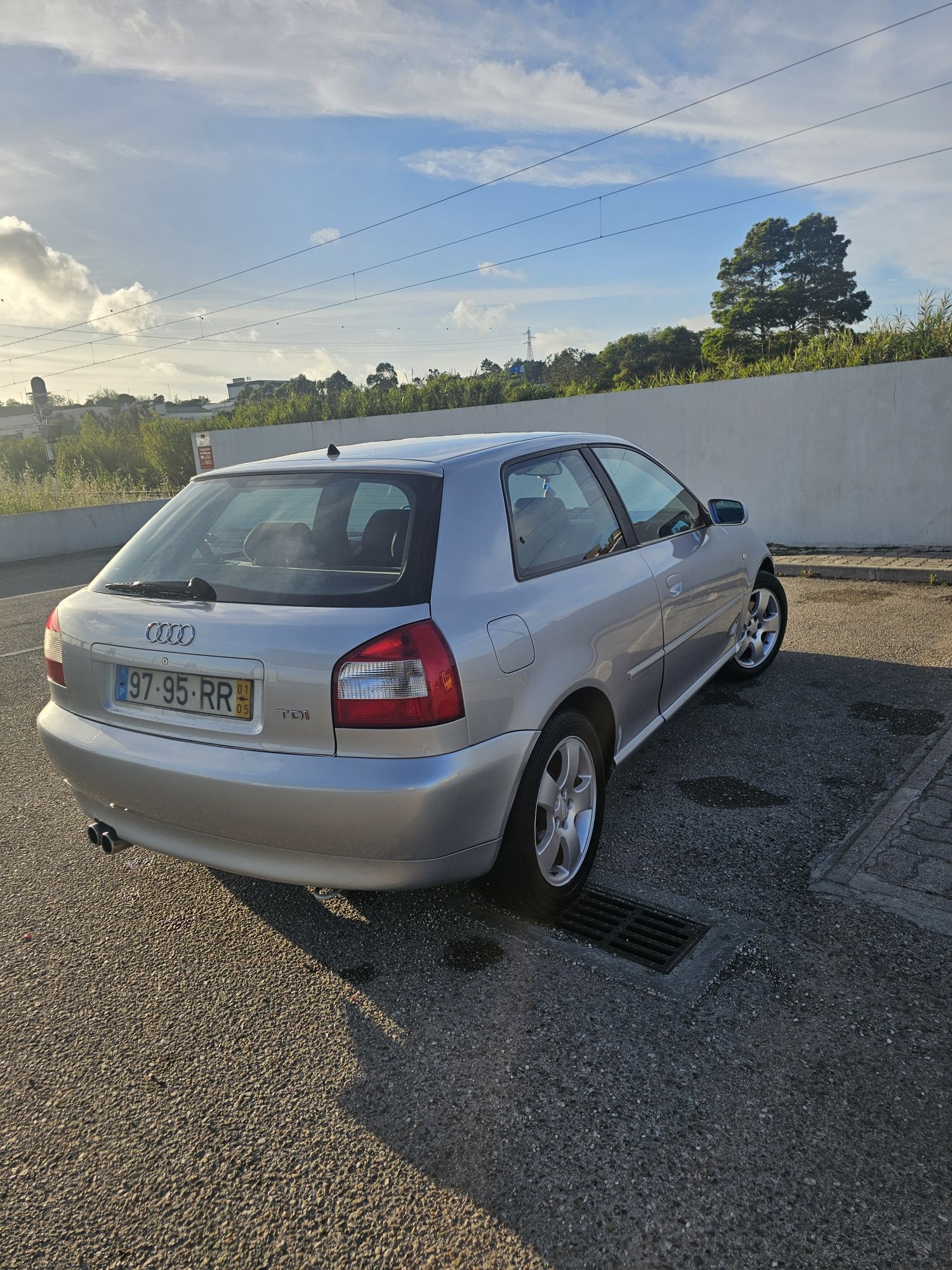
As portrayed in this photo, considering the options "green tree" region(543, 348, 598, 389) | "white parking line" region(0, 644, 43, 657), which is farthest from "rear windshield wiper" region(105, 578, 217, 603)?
"green tree" region(543, 348, 598, 389)

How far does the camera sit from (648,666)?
3.54 metres

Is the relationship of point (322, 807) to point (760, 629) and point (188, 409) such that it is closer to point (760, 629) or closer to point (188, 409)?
point (760, 629)

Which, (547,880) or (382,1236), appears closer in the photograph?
(382,1236)

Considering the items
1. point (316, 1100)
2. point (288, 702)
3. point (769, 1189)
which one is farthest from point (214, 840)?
point (769, 1189)

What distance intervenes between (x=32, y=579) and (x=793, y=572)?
36.3ft

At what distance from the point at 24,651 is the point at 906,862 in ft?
24.0

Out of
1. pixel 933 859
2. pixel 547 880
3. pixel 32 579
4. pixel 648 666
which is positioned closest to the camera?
pixel 547 880

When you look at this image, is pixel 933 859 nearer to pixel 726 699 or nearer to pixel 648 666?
pixel 648 666

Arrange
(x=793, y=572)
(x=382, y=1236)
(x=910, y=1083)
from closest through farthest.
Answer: (x=382, y=1236) → (x=910, y=1083) → (x=793, y=572)

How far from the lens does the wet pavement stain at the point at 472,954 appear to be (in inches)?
106

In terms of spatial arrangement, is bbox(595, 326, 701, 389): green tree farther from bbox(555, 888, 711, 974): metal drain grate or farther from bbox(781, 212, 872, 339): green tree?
bbox(555, 888, 711, 974): metal drain grate

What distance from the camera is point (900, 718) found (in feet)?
15.1

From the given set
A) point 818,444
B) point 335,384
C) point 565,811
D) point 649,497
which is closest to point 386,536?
point 565,811

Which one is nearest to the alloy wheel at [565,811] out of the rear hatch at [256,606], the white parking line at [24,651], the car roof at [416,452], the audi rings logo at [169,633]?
the rear hatch at [256,606]
